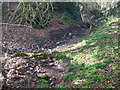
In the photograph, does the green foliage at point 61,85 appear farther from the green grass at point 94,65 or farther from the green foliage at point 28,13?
the green foliage at point 28,13

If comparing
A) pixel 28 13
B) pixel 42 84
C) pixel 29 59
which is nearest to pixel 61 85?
pixel 42 84

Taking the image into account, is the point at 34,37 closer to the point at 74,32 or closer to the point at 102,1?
the point at 74,32

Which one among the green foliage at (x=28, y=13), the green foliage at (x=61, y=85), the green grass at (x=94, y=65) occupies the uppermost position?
the green foliage at (x=28, y=13)

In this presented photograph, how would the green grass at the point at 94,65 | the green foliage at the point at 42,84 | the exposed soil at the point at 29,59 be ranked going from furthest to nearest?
the exposed soil at the point at 29,59 → the green foliage at the point at 42,84 → the green grass at the point at 94,65

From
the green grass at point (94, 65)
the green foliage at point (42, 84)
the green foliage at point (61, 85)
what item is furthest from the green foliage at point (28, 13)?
the green grass at point (94, 65)

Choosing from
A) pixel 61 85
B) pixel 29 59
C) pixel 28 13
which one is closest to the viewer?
pixel 61 85

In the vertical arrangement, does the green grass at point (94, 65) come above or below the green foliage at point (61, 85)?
above

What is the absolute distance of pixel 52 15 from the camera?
20.6m

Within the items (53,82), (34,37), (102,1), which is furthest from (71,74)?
(102,1)

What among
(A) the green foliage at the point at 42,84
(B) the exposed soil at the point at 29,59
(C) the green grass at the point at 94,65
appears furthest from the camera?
(B) the exposed soil at the point at 29,59

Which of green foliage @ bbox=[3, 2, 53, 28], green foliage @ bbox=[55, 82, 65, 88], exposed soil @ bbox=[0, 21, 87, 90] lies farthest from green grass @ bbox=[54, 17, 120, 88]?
green foliage @ bbox=[3, 2, 53, 28]

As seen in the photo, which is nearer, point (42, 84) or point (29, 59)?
point (42, 84)

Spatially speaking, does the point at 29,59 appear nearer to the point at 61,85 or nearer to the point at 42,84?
the point at 42,84

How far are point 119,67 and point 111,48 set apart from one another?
221 cm
